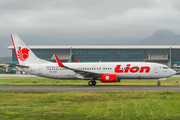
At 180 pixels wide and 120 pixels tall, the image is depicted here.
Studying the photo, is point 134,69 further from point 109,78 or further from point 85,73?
point 85,73

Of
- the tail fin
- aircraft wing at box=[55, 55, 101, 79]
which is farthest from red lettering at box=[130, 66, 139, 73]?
the tail fin

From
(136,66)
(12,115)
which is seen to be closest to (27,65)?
(136,66)

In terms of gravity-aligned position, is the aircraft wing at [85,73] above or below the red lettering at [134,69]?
below

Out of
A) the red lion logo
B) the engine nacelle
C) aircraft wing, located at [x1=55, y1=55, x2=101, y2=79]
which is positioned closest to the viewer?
the engine nacelle

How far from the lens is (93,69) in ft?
128

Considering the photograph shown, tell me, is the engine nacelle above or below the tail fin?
below

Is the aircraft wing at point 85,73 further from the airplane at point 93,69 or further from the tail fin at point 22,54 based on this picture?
the tail fin at point 22,54

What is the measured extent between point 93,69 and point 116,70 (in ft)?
11.8

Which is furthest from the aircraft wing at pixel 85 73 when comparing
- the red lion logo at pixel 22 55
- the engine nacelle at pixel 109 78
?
the red lion logo at pixel 22 55

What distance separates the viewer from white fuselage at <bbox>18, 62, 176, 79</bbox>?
36.9m

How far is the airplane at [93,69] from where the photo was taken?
36844 millimetres

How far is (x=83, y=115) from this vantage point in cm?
1409

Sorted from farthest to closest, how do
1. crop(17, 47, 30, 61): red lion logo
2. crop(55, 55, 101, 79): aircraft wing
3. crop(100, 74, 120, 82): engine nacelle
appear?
1. crop(17, 47, 30, 61): red lion logo
2. crop(55, 55, 101, 79): aircraft wing
3. crop(100, 74, 120, 82): engine nacelle

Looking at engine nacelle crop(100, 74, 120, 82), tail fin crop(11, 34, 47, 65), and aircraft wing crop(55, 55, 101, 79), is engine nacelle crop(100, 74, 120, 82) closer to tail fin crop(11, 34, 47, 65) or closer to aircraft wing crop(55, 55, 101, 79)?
aircraft wing crop(55, 55, 101, 79)
